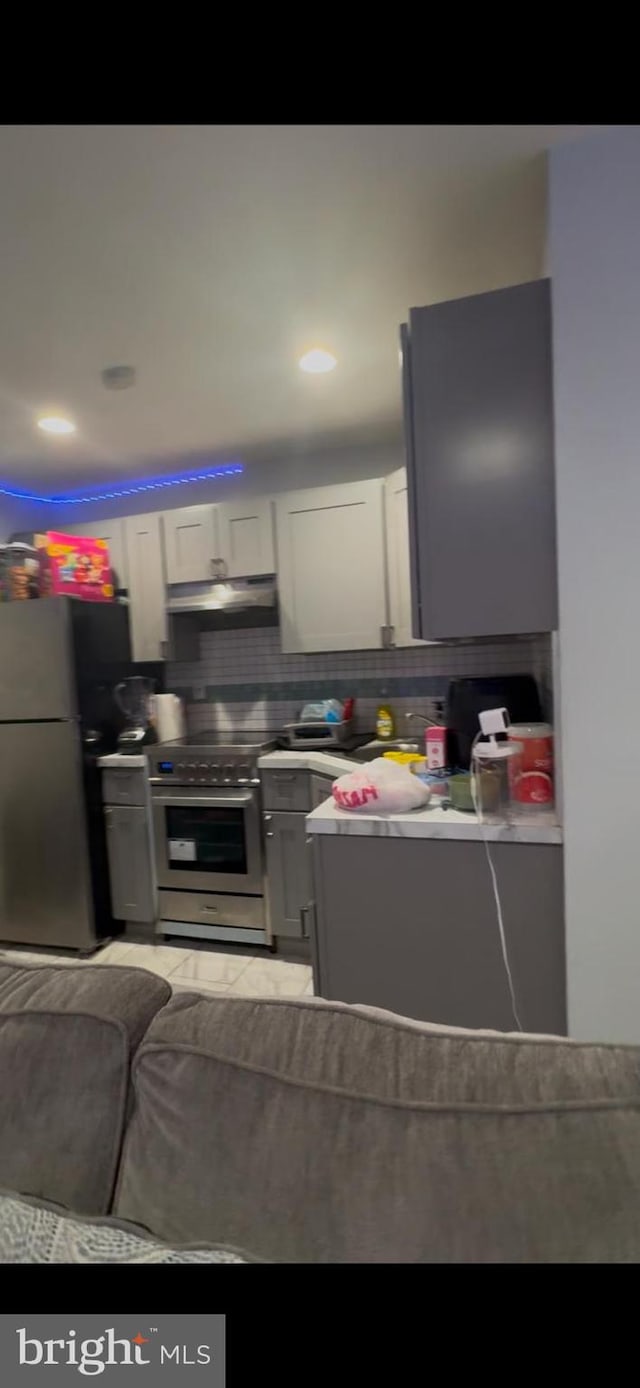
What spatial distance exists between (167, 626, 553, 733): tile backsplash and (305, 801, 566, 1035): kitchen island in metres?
1.40

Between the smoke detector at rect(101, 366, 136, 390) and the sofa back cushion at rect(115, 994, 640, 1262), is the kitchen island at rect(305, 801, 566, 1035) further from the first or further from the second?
the smoke detector at rect(101, 366, 136, 390)

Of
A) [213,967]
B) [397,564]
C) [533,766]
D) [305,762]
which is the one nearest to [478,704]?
[533,766]

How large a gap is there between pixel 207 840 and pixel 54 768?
2.66 feet

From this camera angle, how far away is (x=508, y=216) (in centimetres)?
145

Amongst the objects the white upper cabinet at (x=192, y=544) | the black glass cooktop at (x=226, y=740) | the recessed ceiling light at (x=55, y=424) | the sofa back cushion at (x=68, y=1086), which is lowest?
the sofa back cushion at (x=68, y=1086)

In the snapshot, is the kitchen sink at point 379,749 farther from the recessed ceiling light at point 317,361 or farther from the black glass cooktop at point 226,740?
the recessed ceiling light at point 317,361

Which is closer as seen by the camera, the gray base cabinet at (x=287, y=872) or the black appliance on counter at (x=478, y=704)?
the black appliance on counter at (x=478, y=704)

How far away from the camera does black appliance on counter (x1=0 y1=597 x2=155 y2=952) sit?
2.62m

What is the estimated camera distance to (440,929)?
146 cm

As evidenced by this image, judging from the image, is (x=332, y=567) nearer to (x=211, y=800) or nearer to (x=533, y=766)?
(x=211, y=800)

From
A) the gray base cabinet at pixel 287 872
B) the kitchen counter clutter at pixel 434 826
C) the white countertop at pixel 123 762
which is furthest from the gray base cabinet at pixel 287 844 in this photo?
the kitchen counter clutter at pixel 434 826

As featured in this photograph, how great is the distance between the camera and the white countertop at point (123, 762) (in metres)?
2.74

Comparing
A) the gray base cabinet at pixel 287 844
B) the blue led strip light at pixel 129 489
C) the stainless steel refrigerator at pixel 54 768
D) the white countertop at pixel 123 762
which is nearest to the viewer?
the gray base cabinet at pixel 287 844
